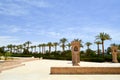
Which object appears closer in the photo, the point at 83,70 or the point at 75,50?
the point at 83,70

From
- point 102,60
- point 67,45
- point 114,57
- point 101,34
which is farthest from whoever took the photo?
point 67,45

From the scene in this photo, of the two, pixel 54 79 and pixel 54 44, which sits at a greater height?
pixel 54 44

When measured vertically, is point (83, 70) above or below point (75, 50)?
below

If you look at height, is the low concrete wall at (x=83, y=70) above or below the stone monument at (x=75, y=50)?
below

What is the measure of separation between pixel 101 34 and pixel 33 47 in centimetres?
4992

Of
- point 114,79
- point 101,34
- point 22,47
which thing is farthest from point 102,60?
point 22,47

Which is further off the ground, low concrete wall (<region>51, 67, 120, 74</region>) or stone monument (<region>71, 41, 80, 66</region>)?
stone monument (<region>71, 41, 80, 66</region>)

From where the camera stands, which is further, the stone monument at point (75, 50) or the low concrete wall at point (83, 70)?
the stone monument at point (75, 50)

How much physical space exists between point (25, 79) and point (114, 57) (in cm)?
2805

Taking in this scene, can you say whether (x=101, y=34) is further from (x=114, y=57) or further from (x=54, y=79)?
(x=54, y=79)

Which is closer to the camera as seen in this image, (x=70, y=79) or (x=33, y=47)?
(x=70, y=79)

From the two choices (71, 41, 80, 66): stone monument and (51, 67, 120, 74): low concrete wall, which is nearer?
(51, 67, 120, 74): low concrete wall

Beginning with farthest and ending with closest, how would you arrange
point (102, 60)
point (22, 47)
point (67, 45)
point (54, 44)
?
point (22, 47) → point (54, 44) → point (67, 45) → point (102, 60)

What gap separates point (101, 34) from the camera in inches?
2178
